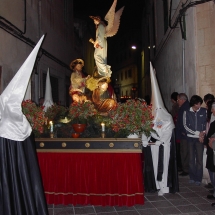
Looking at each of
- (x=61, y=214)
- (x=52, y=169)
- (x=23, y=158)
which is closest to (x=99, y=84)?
(x=52, y=169)

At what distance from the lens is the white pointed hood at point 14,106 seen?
2863mm

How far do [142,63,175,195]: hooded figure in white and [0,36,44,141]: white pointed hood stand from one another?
2.69 meters

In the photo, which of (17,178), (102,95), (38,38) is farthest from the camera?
(38,38)

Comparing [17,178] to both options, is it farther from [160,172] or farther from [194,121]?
[194,121]

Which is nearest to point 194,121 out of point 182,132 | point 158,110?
point 182,132

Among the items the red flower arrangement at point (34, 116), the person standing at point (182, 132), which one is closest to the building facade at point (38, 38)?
the red flower arrangement at point (34, 116)

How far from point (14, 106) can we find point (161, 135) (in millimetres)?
3047

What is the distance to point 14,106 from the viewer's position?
2863mm

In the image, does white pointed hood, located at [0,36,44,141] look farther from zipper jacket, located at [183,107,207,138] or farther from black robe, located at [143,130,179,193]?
zipper jacket, located at [183,107,207,138]

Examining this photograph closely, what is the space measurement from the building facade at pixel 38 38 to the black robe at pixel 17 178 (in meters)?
5.03

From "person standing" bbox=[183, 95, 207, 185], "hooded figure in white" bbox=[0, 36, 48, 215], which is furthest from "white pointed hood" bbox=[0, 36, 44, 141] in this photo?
"person standing" bbox=[183, 95, 207, 185]

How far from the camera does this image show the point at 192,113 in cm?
581

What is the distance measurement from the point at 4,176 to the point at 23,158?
0.25 meters

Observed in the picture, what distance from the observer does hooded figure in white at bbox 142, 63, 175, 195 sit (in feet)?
16.8
